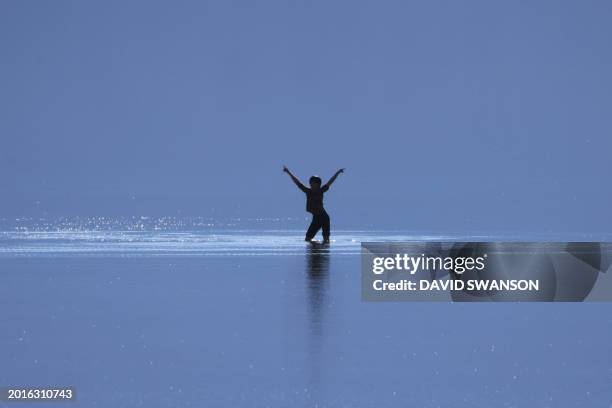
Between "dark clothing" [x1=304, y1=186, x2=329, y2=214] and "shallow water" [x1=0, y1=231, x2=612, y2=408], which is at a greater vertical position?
"dark clothing" [x1=304, y1=186, x2=329, y2=214]

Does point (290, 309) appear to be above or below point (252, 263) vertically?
below

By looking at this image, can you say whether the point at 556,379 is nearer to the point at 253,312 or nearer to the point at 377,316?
the point at 377,316

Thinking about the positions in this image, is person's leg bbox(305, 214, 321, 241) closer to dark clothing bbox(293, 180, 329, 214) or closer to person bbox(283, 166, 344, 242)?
person bbox(283, 166, 344, 242)

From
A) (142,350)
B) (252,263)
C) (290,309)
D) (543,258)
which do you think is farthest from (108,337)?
(543,258)

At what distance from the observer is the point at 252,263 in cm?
2455

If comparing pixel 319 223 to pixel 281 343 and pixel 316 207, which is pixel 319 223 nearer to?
pixel 316 207

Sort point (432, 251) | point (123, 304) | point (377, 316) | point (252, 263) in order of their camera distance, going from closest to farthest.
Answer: point (377, 316) < point (123, 304) < point (252, 263) < point (432, 251)

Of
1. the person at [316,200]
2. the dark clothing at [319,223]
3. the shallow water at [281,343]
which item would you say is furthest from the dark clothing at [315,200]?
the shallow water at [281,343]

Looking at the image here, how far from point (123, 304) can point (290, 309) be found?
2308mm

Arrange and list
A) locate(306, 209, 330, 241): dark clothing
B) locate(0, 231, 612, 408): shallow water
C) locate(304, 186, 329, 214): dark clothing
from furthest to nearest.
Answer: locate(306, 209, 330, 241): dark clothing
locate(304, 186, 329, 214): dark clothing
locate(0, 231, 612, 408): shallow water

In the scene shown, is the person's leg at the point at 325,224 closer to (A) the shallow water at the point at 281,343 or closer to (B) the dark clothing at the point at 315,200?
(B) the dark clothing at the point at 315,200

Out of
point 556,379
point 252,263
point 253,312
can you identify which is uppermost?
point 252,263

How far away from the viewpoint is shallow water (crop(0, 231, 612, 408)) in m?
11.4

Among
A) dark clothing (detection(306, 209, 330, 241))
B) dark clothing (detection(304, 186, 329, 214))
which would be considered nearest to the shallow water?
dark clothing (detection(304, 186, 329, 214))
